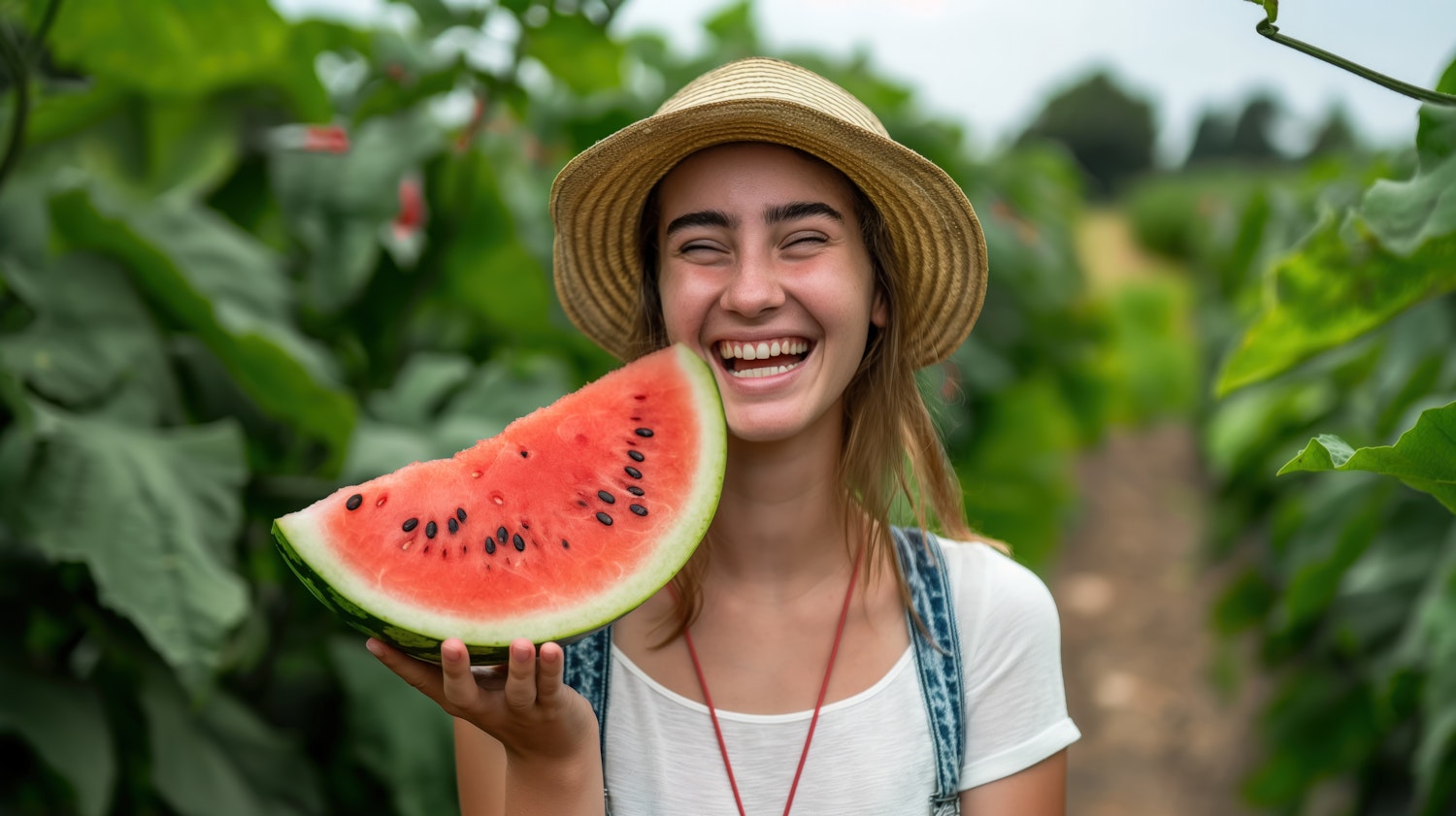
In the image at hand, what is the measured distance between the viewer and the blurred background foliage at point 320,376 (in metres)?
1.87

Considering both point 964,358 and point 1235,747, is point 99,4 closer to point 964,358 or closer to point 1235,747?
point 964,358

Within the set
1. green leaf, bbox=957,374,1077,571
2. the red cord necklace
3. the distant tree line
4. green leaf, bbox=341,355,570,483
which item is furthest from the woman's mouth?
the distant tree line

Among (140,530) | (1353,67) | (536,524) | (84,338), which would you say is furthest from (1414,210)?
(84,338)

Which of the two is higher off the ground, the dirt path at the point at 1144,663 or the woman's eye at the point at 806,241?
the woman's eye at the point at 806,241

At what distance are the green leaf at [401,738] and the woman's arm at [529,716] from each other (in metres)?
1.01

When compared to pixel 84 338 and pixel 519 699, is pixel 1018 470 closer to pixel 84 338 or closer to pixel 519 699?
pixel 84 338

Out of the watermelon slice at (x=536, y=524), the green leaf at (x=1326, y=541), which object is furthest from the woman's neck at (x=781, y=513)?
the green leaf at (x=1326, y=541)

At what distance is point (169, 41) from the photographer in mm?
2639

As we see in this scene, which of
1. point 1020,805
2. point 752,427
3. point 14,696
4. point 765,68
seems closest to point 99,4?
point 14,696

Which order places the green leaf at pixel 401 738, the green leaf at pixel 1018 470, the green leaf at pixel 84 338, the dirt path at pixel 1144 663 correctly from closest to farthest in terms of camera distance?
1. the green leaf at pixel 84 338
2. the green leaf at pixel 401 738
3. the dirt path at pixel 1144 663
4. the green leaf at pixel 1018 470

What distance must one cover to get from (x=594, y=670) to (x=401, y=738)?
2.99 ft

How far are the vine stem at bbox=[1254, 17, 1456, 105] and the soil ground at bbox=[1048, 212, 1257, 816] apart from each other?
3715 mm

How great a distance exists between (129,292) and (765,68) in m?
1.38

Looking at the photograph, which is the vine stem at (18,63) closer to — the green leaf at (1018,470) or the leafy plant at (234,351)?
the leafy plant at (234,351)
